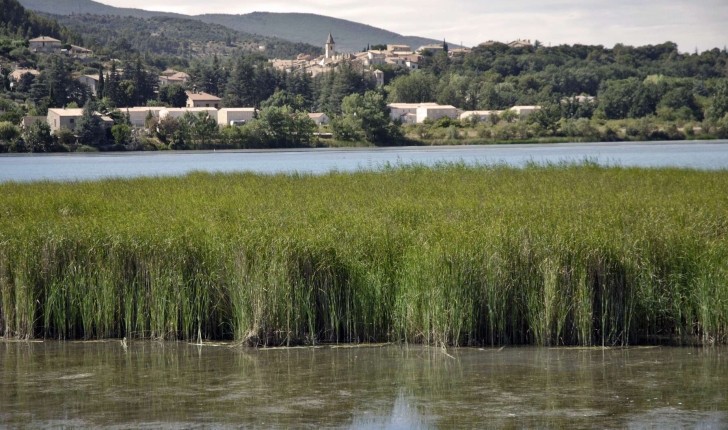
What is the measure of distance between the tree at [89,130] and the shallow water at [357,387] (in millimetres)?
87541

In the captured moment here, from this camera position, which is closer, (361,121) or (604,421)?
(604,421)

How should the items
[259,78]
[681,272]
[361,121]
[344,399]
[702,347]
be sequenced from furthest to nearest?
[259,78]
[361,121]
[681,272]
[702,347]
[344,399]

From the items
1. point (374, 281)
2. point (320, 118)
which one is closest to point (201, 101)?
point (320, 118)

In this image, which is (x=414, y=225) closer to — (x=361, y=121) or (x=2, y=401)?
(x=2, y=401)

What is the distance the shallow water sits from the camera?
862cm

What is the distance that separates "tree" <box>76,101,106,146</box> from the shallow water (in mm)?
87541

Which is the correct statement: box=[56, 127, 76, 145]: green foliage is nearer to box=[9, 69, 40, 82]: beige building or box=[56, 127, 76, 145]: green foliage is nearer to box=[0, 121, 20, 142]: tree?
box=[0, 121, 20, 142]: tree

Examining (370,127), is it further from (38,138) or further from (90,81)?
(90,81)

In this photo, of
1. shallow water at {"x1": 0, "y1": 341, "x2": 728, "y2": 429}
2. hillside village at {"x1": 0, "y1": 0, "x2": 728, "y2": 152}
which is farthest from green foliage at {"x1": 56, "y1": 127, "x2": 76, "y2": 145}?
shallow water at {"x1": 0, "y1": 341, "x2": 728, "y2": 429}

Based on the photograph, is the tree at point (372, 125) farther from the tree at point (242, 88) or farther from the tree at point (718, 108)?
the tree at point (242, 88)

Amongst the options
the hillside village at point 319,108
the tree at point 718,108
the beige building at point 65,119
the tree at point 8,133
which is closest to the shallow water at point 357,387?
the tree at point 8,133

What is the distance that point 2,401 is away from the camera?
30.7 ft

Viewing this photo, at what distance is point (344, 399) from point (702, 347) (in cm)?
492

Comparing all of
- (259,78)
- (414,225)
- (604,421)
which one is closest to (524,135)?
(259,78)
